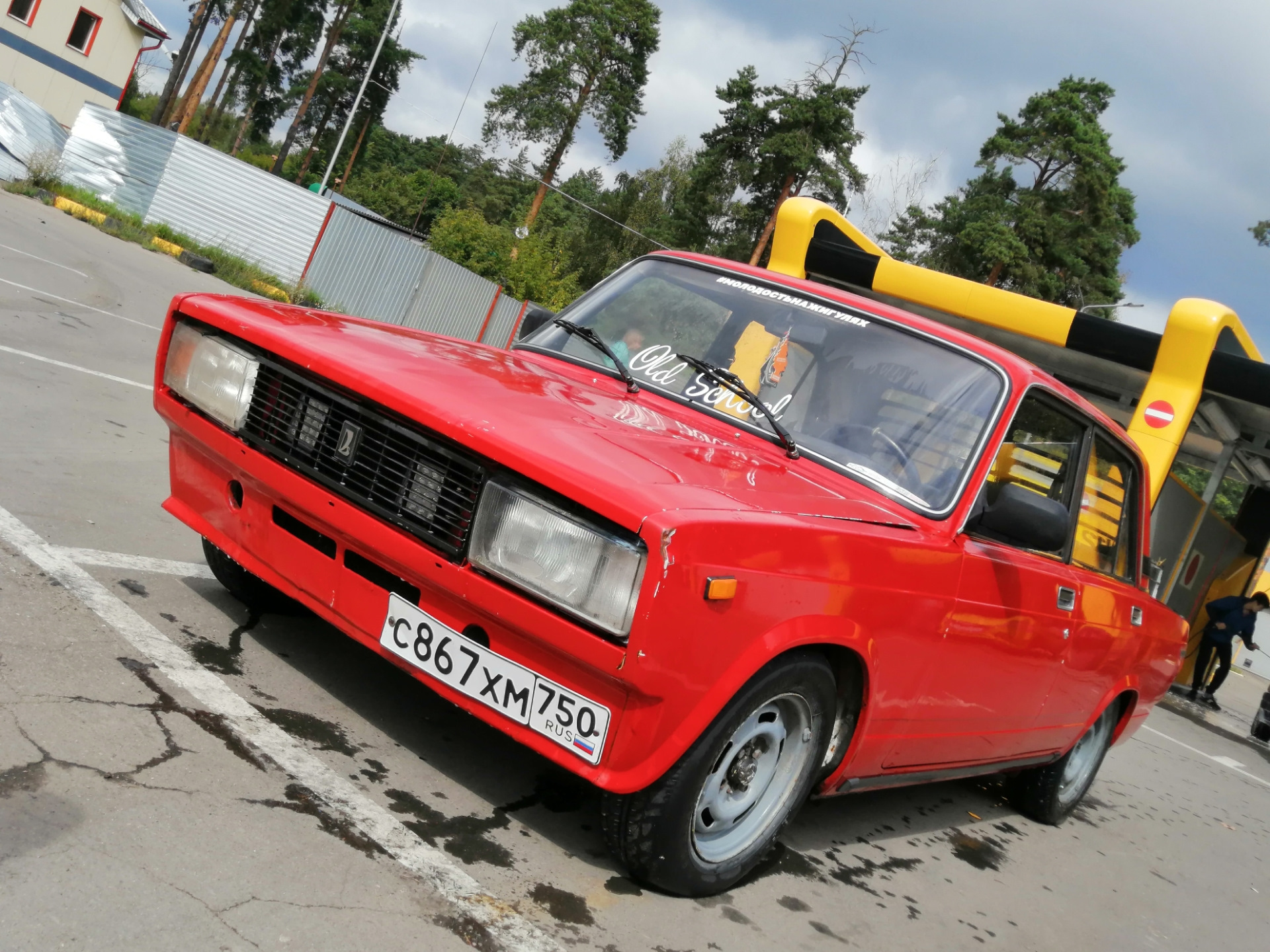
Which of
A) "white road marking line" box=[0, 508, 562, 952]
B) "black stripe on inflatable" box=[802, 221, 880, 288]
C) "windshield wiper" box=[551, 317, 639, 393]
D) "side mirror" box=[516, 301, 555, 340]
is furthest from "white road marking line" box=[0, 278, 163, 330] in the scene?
"windshield wiper" box=[551, 317, 639, 393]

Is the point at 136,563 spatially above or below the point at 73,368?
above

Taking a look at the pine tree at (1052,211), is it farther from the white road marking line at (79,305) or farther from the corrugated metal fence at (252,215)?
the white road marking line at (79,305)

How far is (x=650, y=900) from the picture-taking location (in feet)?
9.83

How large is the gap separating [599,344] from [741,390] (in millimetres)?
595

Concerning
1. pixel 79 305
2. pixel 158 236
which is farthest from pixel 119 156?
pixel 79 305

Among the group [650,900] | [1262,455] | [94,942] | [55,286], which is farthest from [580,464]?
[1262,455]

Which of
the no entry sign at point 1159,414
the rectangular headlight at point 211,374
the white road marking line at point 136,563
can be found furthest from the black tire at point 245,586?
the no entry sign at point 1159,414

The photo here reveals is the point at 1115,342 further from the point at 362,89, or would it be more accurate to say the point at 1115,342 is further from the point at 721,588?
the point at 362,89

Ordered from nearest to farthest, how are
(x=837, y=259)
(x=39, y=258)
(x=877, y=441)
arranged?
(x=877, y=441), (x=837, y=259), (x=39, y=258)

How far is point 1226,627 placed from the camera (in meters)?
16.9

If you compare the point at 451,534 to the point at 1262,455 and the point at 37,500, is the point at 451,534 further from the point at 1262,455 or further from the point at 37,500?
the point at 1262,455

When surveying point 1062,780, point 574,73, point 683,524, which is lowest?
point 1062,780

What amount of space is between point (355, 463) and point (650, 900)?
140cm

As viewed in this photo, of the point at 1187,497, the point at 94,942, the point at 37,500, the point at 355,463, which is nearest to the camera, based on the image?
the point at 94,942
